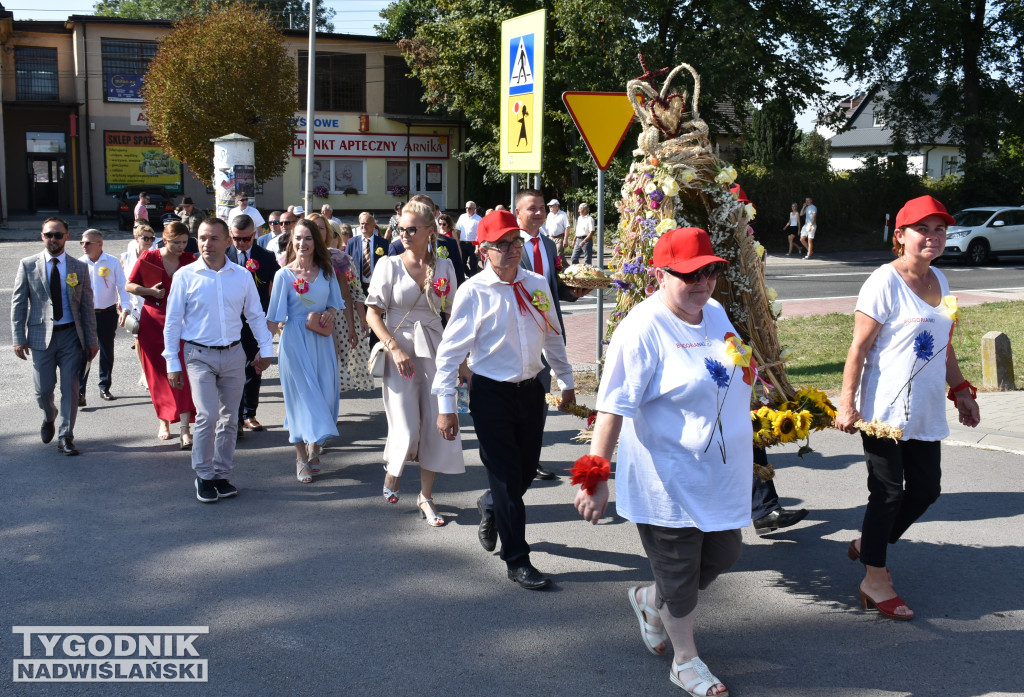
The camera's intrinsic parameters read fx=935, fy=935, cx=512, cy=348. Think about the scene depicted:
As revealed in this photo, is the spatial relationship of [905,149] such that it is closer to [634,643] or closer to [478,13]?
[478,13]

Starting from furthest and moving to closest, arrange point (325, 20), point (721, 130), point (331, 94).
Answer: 1. point (325, 20)
2. point (331, 94)
3. point (721, 130)

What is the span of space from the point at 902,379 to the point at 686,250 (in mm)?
1509

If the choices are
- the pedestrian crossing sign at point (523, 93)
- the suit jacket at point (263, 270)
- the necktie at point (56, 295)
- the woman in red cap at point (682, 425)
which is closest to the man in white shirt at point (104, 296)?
the suit jacket at point (263, 270)

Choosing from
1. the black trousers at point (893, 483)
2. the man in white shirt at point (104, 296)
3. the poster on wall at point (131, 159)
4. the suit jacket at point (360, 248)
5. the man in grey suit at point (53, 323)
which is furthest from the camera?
the poster on wall at point (131, 159)

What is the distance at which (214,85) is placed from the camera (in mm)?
34125

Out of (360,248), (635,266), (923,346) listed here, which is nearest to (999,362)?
(635,266)

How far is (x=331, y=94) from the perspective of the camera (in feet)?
147

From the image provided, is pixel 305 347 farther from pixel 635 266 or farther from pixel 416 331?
pixel 635 266

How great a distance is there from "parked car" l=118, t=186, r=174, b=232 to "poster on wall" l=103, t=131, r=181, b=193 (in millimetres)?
4879

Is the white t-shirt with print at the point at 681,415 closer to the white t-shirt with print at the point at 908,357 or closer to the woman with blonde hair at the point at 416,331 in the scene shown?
the white t-shirt with print at the point at 908,357

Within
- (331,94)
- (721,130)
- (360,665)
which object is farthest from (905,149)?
(360,665)

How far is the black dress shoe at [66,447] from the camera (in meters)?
7.52

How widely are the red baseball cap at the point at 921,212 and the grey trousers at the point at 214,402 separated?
4371 millimetres

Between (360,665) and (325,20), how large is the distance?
282ft
